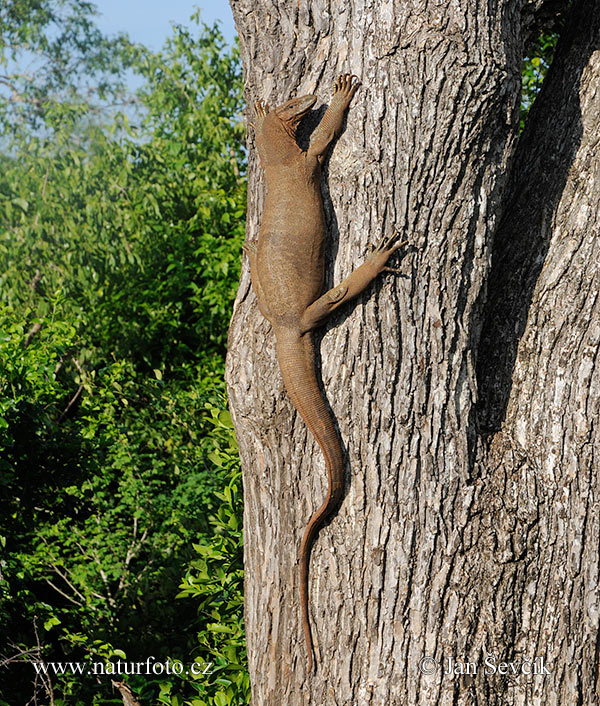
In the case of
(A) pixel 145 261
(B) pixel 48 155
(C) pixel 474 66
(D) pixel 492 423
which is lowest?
(D) pixel 492 423

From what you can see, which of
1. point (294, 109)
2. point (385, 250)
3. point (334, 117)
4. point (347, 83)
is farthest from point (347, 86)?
point (385, 250)

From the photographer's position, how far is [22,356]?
4312mm

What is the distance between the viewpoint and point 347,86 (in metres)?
2.76

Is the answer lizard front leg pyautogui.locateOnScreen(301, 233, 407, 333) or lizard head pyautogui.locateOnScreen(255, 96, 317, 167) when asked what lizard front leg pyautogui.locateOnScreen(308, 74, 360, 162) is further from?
lizard front leg pyautogui.locateOnScreen(301, 233, 407, 333)

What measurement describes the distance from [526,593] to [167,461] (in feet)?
12.1

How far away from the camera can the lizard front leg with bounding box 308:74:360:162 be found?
2.76 metres

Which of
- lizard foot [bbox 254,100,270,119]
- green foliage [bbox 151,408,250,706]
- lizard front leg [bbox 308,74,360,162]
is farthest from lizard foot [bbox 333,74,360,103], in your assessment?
green foliage [bbox 151,408,250,706]

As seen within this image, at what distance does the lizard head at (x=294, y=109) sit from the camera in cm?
285

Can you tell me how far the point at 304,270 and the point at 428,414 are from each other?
0.71m

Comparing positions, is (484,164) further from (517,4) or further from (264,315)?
(264,315)

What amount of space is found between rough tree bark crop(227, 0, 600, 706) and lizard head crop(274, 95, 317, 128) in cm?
7

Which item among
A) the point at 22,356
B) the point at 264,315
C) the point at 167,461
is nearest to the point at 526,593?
the point at 264,315

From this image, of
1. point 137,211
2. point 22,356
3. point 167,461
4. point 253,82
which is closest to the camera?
point 253,82

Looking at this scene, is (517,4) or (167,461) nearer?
→ (517,4)
